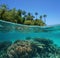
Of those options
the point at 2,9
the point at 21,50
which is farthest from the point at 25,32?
the point at 2,9

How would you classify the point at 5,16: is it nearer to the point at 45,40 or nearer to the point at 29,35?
the point at 29,35

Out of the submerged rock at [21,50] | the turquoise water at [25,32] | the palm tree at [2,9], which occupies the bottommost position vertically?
the submerged rock at [21,50]

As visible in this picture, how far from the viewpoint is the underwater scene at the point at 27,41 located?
48.8ft

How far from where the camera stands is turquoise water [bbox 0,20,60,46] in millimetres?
16773

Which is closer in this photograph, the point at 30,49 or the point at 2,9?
the point at 30,49

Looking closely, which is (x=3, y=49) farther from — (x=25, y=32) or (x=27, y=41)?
(x=25, y=32)

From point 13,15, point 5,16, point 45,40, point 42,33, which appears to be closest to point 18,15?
point 13,15

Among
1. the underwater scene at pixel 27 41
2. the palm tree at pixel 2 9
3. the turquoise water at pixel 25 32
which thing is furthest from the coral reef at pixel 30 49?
the palm tree at pixel 2 9

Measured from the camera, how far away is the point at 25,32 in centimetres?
1770

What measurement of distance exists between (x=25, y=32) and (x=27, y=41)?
2.19 metres

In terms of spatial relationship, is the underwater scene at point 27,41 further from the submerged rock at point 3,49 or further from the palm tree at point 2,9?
the palm tree at point 2,9

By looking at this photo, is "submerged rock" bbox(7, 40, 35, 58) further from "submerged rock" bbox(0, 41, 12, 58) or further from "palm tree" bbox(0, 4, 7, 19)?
"palm tree" bbox(0, 4, 7, 19)

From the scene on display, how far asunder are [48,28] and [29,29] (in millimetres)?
1762

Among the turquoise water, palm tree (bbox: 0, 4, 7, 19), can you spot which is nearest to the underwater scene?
the turquoise water
